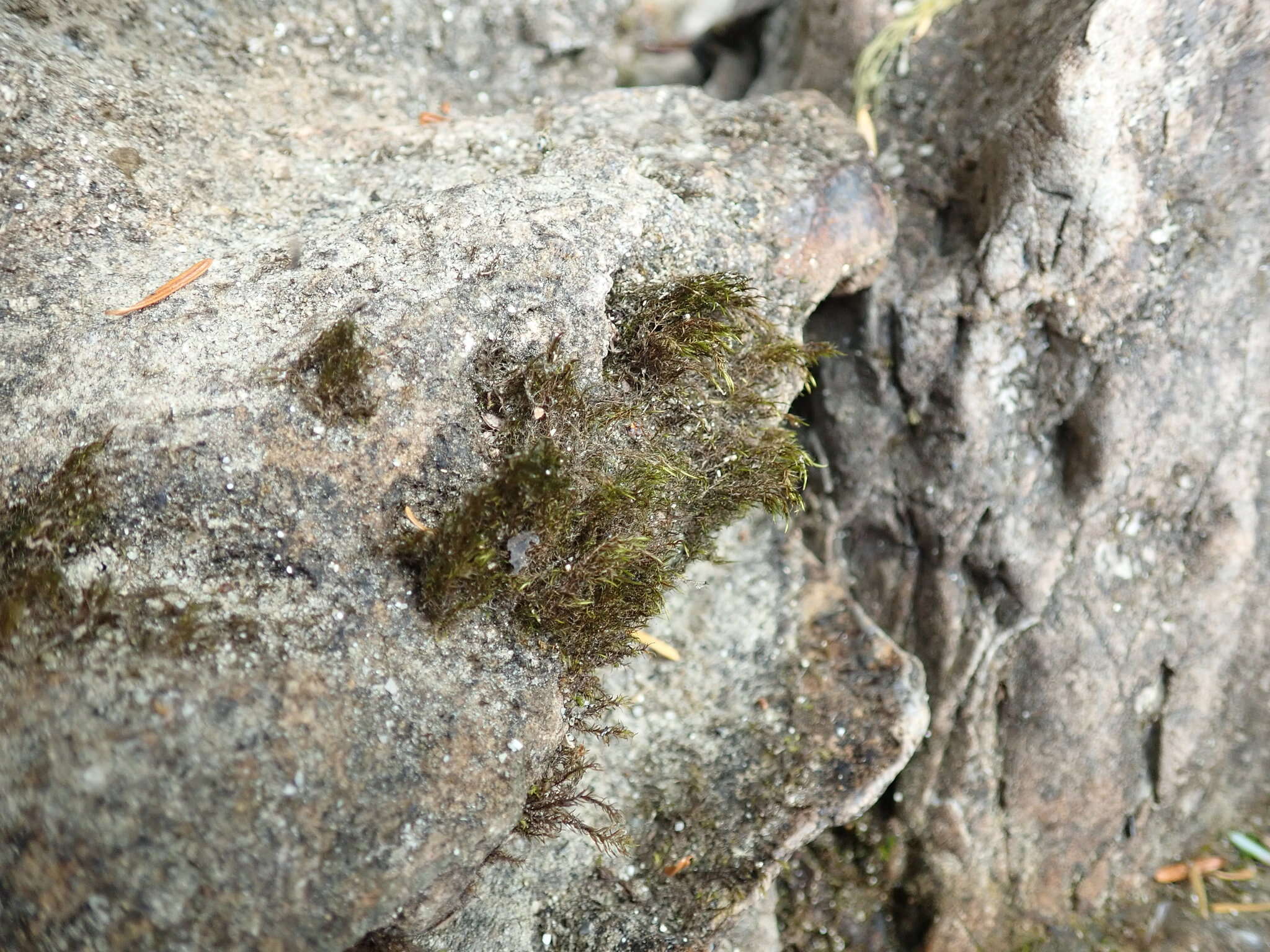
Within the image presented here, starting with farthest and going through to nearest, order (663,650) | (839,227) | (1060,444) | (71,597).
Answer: (1060,444) < (663,650) < (839,227) < (71,597)

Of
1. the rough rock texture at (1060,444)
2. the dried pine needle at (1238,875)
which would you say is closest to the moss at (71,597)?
the rough rock texture at (1060,444)

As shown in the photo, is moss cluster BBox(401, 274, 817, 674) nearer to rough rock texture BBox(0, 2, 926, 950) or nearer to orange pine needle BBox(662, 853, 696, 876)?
rough rock texture BBox(0, 2, 926, 950)

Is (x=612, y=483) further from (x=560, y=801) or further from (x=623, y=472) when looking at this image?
(x=560, y=801)

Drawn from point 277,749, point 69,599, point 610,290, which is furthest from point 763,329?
point 69,599

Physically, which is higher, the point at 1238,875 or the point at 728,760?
the point at 1238,875

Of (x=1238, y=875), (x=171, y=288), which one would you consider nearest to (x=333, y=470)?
(x=171, y=288)

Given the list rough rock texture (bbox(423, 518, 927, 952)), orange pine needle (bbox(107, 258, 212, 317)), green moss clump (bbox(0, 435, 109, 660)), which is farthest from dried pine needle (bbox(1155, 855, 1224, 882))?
orange pine needle (bbox(107, 258, 212, 317))

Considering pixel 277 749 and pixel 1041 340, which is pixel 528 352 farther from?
pixel 1041 340
